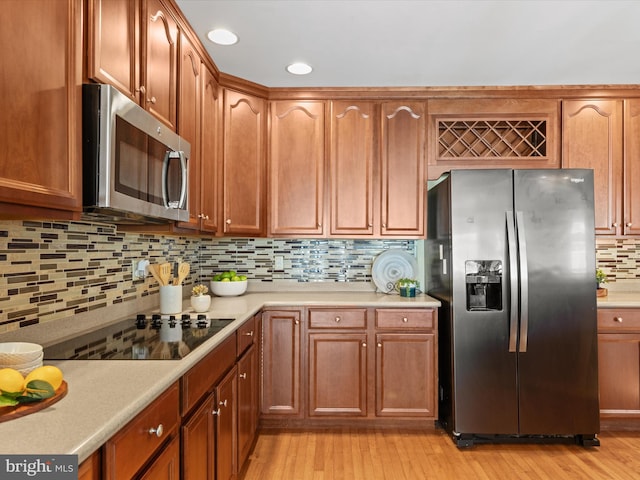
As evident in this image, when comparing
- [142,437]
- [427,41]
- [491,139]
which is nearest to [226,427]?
[142,437]

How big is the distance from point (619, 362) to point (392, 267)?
165 cm

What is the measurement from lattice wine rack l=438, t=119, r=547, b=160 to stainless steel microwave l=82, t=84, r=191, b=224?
2.12 meters

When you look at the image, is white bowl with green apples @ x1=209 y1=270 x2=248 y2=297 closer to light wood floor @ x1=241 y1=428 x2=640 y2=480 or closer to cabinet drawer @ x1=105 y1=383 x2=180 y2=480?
light wood floor @ x1=241 y1=428 x2=640 y2=480

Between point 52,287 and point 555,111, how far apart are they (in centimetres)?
334

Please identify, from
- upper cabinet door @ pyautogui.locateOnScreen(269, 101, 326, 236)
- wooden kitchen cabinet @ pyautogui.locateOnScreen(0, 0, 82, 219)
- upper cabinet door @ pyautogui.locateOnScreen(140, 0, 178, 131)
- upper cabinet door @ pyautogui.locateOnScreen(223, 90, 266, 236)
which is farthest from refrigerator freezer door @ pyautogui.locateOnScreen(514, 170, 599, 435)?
wooden kitchen cabinet @ pyautogui.locateOnScreen(0, 0, 82, 219)

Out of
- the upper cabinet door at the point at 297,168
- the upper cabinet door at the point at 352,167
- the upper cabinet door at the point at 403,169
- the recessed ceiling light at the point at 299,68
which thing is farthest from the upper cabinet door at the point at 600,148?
the recessed ceiling light at the point at 299,68

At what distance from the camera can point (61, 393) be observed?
957 mm

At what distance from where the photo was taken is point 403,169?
294 centimetres

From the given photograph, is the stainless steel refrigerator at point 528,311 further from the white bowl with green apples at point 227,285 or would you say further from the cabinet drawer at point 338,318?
the white bowl with green apples at point 227,285

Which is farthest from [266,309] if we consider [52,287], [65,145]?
[65,145]

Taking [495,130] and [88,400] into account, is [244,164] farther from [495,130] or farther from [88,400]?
[88,400]

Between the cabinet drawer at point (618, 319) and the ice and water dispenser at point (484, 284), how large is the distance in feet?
2.60

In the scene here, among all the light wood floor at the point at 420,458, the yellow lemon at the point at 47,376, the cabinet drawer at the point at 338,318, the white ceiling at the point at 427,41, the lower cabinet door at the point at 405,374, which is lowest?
the light wood floor at the point at 420,458

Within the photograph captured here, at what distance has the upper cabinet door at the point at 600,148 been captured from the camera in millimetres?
2877
